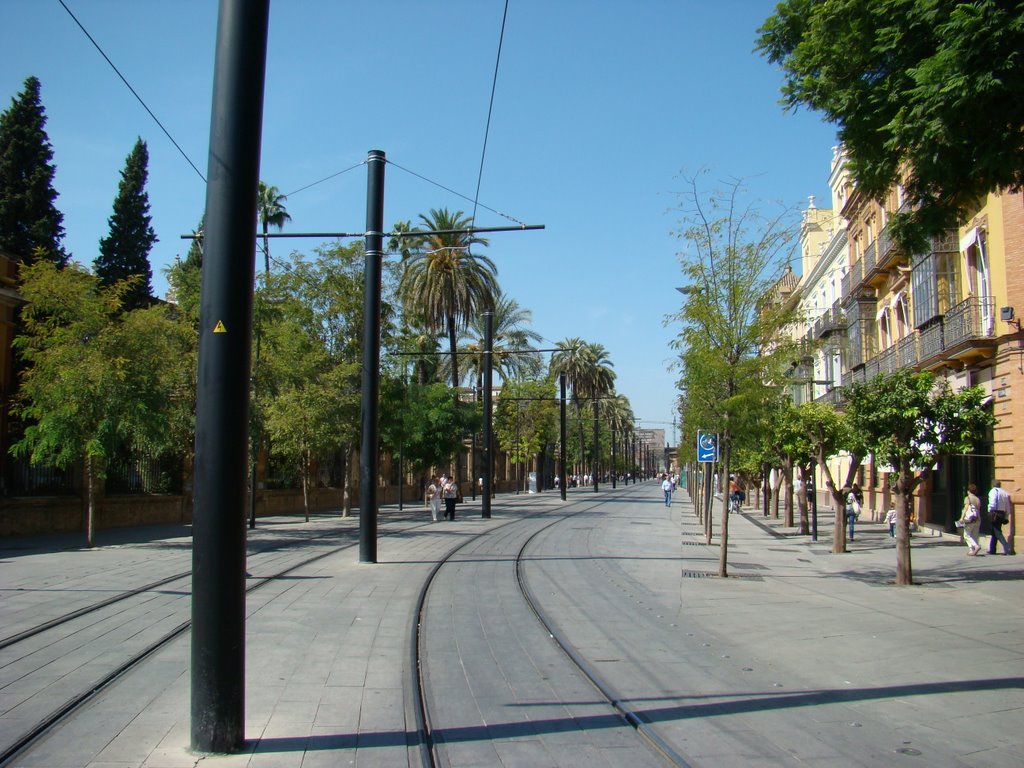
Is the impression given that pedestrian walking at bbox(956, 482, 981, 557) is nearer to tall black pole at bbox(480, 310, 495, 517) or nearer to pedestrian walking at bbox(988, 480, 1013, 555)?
pedestrian walking at bbox(988, 480, 1013, 555)

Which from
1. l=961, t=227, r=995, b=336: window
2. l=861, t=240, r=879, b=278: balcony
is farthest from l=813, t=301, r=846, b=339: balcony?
l=961, t=227, r=995, b=336: window

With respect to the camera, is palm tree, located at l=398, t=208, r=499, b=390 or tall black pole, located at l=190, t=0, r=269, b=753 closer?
tall black pole, located at l=190, t=0, r=269, b=753

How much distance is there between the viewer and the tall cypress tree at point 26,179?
38.4 metres

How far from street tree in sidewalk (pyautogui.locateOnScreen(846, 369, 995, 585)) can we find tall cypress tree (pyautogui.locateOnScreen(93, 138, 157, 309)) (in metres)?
38.1

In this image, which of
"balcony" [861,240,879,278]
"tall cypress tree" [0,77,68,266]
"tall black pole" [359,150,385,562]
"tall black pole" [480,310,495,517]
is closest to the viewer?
"tall black pole" [359,150,385,562]

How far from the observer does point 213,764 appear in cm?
536

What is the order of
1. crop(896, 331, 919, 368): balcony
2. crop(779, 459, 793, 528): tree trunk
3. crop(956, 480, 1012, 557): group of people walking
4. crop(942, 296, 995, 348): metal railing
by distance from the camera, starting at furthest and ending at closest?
crop(779, 459, 793, 528): tree trunk → crop(896, 331, 919, 368): balcony → crop(942, 296, 995, 348): metal railing → crop(956, 480, 1012, 557): group of people walking

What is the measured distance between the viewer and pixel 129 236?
45.6 meters

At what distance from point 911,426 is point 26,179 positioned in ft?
125

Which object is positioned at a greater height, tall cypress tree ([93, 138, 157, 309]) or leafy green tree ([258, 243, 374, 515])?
tall cypress tree ([93, 138, 157, 309])

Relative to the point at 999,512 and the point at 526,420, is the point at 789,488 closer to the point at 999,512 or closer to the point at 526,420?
the point at 999,512

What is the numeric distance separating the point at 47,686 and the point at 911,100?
9.03 metres

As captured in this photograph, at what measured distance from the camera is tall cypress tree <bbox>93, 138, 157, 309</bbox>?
4534cm

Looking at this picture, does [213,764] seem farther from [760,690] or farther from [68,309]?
[68,309]
